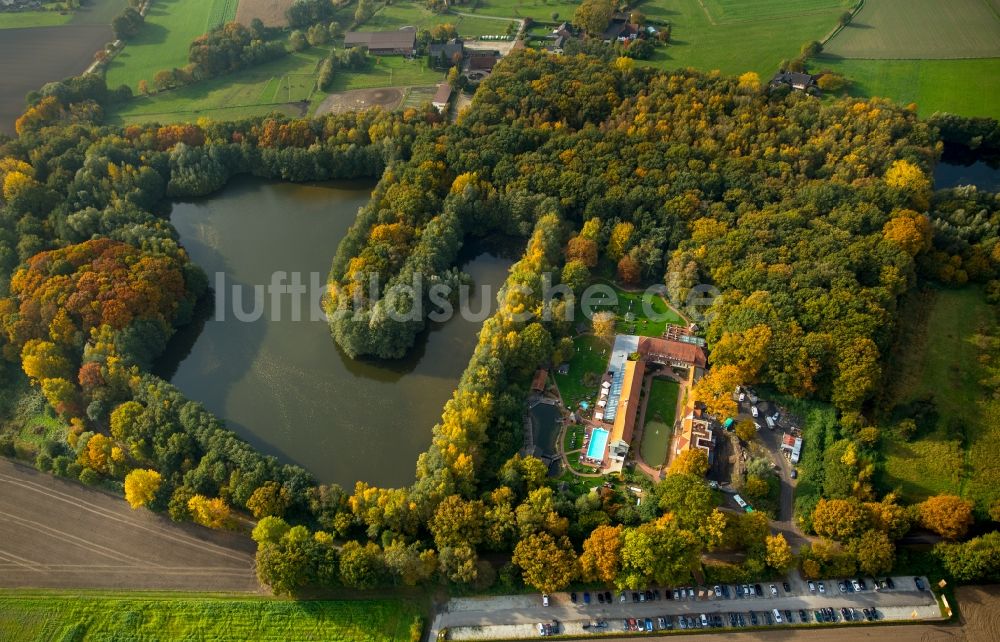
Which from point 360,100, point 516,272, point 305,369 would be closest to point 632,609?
point 516,272

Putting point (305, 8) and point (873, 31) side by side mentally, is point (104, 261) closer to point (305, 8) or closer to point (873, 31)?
point (305, 8)

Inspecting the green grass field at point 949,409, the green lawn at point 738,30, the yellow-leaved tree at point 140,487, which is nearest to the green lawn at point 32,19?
the yellow-leaved tree at point 140,487

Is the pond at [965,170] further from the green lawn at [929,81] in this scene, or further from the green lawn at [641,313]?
the green lawn at [641,313]

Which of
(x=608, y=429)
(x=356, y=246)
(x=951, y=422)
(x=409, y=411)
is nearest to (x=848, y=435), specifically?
(x=951, y=422)

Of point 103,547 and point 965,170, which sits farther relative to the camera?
point 965,170

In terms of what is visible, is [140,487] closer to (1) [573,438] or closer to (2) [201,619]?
(2) [201,619]

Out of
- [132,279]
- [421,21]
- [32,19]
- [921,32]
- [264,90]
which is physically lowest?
[132,279]
